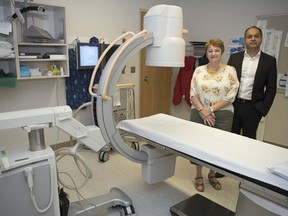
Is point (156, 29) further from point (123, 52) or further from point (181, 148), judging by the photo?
point (181, 148)

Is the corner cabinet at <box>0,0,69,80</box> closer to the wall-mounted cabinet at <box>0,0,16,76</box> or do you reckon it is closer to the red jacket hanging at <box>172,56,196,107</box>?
the wall-mounted cabinet at <box>0,0,16,76</box>

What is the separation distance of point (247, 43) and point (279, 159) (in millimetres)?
1333

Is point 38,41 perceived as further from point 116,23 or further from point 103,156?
point 103,156

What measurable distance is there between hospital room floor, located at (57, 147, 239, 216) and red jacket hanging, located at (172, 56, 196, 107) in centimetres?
163

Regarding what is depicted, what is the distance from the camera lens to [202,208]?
1.99m

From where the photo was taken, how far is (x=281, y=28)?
10.7ft

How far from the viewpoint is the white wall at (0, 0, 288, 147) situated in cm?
295

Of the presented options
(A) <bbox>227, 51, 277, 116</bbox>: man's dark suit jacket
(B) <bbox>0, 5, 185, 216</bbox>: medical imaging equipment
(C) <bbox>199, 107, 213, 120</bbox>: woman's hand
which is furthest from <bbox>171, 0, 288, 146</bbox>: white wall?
(B) <bbox>0, 5, 185, 216</bbox>: medical imaging equipment

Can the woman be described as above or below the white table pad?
above

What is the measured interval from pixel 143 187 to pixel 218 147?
126 cm

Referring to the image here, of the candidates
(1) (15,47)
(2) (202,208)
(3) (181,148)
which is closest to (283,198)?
(3) (181,148)

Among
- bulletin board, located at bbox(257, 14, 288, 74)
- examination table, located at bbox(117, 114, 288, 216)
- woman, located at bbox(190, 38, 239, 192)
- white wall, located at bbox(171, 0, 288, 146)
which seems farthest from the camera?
white wall, located at bbox(171, 0, 288, 146)

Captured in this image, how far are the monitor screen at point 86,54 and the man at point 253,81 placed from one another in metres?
1.75

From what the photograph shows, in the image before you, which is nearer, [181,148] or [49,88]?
[181,148]
